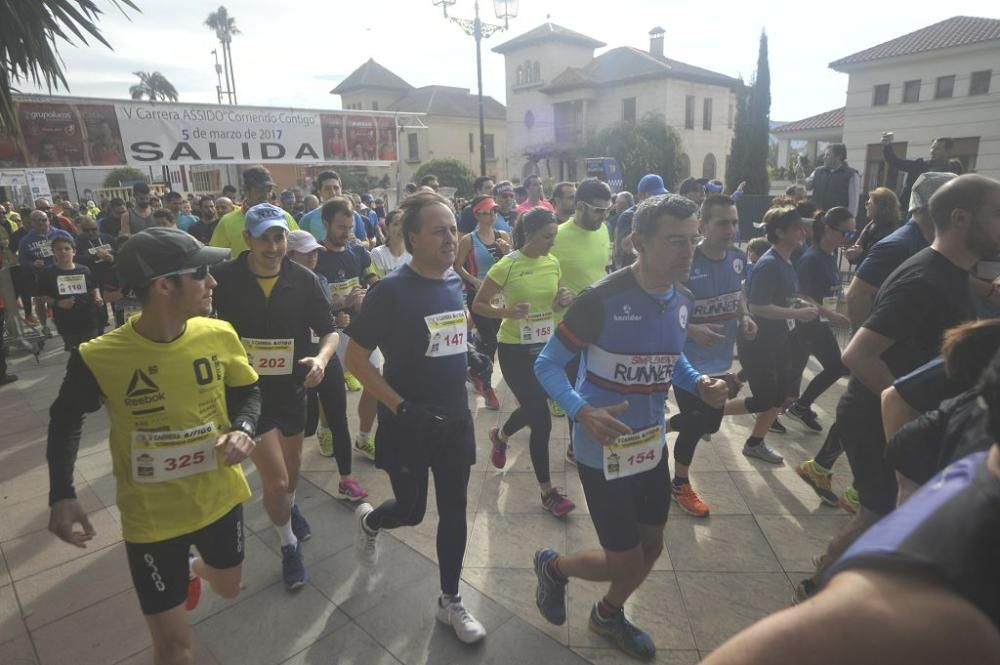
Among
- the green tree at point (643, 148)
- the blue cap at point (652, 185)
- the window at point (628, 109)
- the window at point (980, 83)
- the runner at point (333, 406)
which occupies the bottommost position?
the runner at point (333, 406)

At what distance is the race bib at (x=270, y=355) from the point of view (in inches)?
130

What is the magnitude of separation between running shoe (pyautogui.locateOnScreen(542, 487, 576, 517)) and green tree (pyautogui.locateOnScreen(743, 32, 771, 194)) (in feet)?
107

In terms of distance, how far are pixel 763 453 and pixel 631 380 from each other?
9.53 feet

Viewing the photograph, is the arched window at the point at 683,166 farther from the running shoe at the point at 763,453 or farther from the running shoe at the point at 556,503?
the running shoe at the point at 556,503

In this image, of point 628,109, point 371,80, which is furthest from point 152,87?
point 628,109

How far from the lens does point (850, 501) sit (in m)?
3.99

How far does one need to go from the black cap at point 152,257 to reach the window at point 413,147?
186ft

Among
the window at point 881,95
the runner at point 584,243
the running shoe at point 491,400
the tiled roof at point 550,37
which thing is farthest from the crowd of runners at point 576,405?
the tiled roof at point 550,37

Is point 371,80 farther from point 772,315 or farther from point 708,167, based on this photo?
point 772,315

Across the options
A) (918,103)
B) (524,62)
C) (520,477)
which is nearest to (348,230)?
(520,477)

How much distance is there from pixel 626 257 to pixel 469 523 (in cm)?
432

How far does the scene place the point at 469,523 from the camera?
396 centimetres

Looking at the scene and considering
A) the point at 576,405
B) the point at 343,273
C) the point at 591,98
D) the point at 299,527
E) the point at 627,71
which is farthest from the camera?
the point at 591,98

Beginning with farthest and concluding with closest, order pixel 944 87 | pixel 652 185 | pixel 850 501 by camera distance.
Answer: pixel 944 87 → pixel 652 185 → pixel 850 501
